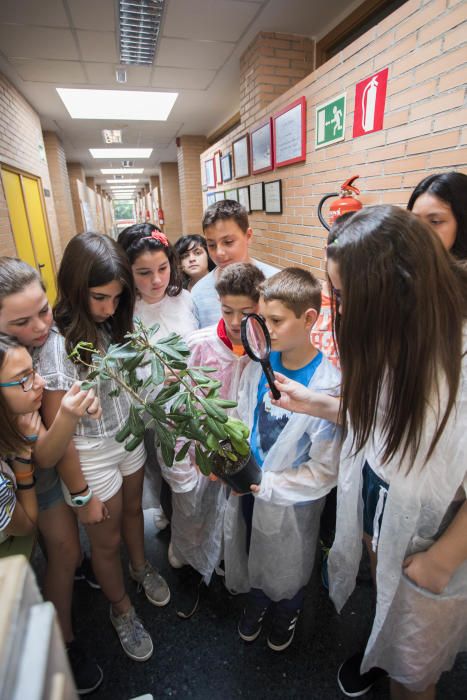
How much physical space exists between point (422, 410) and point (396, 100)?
6.69 feet

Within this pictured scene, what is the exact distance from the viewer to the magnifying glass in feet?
3.51

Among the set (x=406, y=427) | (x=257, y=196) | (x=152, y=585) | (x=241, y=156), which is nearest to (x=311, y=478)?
(x=406, y=427)

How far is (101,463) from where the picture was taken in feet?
4.32

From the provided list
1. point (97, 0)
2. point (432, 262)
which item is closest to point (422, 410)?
point (432, 262)

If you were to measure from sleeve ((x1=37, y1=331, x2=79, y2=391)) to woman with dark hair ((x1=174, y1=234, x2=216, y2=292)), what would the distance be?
1287 mm

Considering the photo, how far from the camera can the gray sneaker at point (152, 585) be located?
166 centimetres

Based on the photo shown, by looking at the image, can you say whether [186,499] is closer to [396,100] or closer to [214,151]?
[396,100]

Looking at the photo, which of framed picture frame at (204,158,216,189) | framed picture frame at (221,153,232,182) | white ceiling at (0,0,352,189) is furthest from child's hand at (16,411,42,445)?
framed picture frame at (204,158,216,189)

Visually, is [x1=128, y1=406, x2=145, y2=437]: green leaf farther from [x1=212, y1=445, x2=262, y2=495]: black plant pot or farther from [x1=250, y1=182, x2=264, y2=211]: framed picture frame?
[x1=250, y1=182, x2=264, y2=211]: framed picture frame

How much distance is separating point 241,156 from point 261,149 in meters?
0.71

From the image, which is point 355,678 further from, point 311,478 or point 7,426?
point 7,426

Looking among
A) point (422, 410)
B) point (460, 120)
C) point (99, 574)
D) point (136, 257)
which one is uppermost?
point (460, 120)

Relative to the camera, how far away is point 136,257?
1550mm

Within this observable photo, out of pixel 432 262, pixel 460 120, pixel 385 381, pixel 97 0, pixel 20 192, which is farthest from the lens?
pixel 20 192
